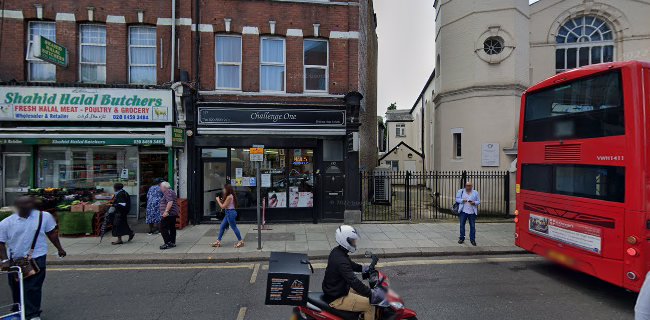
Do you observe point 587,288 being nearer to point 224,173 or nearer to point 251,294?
point 251,294

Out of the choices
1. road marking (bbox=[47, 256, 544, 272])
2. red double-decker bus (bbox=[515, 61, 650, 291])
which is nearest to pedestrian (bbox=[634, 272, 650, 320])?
red double-decker bus (bbox=[515, 61, 650, 291])

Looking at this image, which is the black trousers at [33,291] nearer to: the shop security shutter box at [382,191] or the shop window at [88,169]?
the shop window at [88,169]

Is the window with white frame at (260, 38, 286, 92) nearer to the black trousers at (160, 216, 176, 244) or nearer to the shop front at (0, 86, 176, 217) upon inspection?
the shop front at (0, 86, 176, 217)

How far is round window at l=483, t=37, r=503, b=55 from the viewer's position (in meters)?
11.9

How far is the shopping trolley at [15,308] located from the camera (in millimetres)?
3332

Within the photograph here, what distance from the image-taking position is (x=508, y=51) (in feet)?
38.5

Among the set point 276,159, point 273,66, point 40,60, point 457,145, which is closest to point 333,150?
point 276,159

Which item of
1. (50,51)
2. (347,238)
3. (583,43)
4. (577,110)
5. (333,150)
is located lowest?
(347,238)

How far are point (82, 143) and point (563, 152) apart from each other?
11793 mm

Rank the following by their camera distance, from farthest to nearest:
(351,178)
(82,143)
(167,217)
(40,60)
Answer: (351,178), (40,60), (82,143), (167,217)

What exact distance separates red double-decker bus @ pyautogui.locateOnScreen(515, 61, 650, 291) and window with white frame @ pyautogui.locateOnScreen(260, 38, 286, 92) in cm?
729

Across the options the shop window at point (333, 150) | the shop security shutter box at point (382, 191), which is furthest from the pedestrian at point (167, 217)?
the shop security shutter box at point (382, 191)

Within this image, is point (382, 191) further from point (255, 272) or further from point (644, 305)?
Result: point (644, 305)

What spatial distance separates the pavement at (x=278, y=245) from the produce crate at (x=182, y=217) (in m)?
0.25
